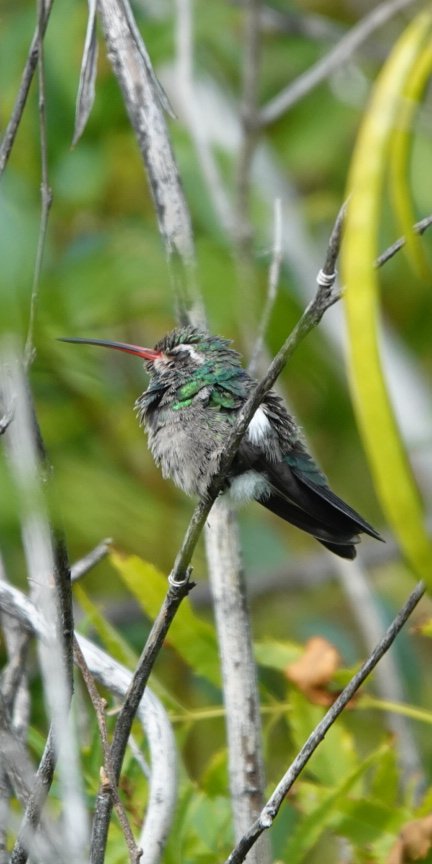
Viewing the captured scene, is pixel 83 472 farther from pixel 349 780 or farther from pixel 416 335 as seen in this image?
pixel 416 335

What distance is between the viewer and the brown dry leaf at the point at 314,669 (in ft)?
9.22

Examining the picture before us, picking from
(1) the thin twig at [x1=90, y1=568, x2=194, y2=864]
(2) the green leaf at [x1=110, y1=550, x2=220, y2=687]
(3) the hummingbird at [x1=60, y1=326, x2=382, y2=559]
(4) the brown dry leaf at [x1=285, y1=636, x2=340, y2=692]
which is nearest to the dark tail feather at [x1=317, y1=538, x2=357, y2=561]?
(3) the hummingbird at [x1=60, y1=326, x2=382, y2=559]

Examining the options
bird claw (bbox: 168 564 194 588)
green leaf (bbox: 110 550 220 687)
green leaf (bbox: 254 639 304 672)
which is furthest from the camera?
green leaf (bbox: 254 639 304 672)

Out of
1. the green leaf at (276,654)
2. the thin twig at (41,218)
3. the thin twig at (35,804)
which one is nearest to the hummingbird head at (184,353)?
the green leaf at (276,654)

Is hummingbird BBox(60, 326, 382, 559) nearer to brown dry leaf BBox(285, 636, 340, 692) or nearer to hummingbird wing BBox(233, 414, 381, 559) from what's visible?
hummingbird wing BBox(233, 414, 381, 559)

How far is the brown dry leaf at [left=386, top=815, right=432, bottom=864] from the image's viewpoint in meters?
2.51

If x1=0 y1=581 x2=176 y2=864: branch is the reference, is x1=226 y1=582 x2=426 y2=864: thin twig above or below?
below

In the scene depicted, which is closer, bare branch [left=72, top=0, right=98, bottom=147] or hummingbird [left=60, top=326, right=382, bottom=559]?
bare branch [left=72, top=0, right=98, bottom=147]

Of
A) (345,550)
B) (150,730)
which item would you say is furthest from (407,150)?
(345,550)

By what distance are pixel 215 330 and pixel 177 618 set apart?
85 cm

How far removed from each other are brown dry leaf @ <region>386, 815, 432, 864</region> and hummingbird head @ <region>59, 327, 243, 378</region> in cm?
147

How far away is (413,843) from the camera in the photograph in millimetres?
2525

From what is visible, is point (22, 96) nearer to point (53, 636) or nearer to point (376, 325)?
point (53, 636)

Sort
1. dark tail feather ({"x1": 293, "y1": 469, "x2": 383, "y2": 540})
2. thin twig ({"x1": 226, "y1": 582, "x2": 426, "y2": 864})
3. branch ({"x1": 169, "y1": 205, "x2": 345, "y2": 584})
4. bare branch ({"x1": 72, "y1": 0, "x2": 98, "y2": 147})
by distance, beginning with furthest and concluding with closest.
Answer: dark tail feather ({"x1": 293, "y1": 469, "x2": 383, "y2": 540}), bare branch ({"x1": 72, "y1": 0, "x2": 98, "y2": 147}), thin twig ({"x1": 226, "y1": 582, "x2": 426, "y2": 864}), branch ({"x1": 169, "y1": 205, "x2": 345, "y2": 584})
